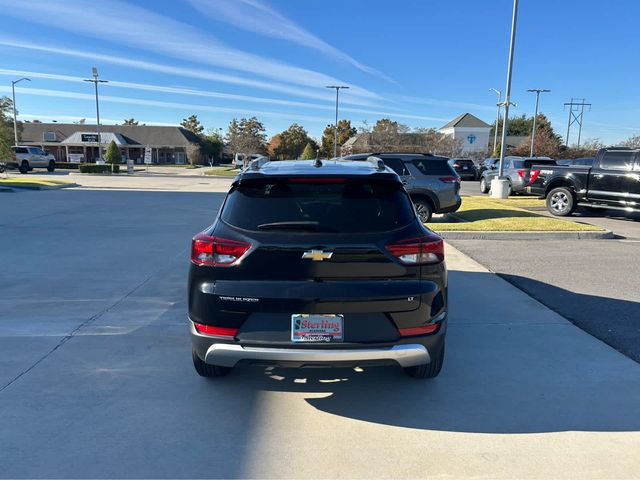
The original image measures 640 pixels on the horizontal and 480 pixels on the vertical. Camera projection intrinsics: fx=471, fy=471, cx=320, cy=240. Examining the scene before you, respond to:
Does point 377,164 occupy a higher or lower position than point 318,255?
higher

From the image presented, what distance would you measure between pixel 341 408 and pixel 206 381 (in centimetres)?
116

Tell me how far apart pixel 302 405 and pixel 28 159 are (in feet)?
158

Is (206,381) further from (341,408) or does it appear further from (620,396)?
(620,396)

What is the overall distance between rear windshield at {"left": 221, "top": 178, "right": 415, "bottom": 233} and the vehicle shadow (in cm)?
A: 138

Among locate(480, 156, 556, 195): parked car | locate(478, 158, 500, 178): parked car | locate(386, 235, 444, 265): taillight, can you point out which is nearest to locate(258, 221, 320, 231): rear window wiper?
locate(386, 235, 444, 265): taillight

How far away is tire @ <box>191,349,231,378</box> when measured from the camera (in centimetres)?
378

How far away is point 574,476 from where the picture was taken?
279cm

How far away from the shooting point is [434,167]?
1248 centimetres

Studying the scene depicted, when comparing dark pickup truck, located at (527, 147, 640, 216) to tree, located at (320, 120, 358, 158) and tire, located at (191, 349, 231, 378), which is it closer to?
tire, located at (191, 349, 231, 378)

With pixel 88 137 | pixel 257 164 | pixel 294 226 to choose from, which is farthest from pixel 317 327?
pixel 88 137

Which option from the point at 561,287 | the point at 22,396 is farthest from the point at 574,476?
the point at 561,287

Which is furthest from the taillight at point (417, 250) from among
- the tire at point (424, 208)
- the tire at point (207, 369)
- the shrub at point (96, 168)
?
the shrub at point (96, 168)

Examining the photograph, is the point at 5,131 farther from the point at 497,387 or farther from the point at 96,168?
the point at 497,387

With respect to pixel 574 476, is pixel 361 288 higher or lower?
higher
